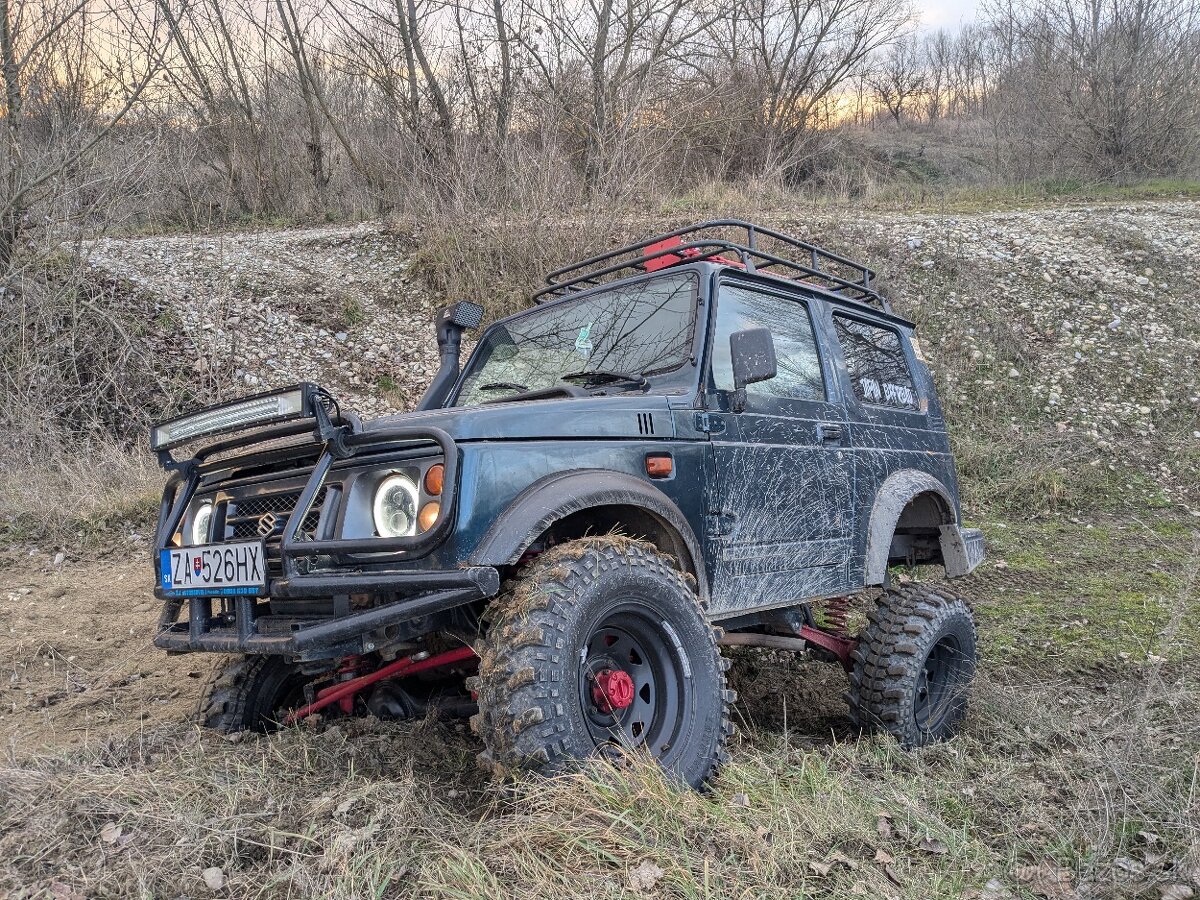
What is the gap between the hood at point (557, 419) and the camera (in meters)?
2.61

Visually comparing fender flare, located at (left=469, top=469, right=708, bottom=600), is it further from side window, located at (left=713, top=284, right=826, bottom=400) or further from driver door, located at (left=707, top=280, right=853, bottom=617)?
side window, located at (left=713, top=284, right=826, bottom=400)

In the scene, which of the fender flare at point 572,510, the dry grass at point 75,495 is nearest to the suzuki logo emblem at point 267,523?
the fender flare at point 572,510

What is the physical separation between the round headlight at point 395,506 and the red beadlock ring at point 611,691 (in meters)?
0.75

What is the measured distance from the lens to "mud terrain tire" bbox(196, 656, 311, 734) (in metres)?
3.30

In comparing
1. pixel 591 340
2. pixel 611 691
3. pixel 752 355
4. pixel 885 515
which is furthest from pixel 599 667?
pixel 885 515

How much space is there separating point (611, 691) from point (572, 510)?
0.57 meters

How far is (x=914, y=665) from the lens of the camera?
12.5 feet

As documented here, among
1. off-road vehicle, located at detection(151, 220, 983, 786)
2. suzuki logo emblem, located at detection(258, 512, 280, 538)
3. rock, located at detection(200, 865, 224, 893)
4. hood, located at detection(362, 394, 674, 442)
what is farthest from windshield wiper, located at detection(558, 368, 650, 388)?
rock, located at detection(200, 865, 224, 893)

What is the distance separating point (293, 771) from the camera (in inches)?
105

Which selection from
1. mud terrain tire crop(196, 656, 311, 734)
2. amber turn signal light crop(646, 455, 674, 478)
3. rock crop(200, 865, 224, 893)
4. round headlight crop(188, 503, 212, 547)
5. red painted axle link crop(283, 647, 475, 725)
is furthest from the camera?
mud terrain tire crop(196, 656, 311, 734)

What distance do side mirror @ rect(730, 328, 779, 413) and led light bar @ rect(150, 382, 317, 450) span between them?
1512 millimetres

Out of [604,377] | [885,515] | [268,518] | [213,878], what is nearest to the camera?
[213,878]

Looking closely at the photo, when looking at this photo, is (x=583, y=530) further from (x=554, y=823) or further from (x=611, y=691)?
(x=554, y=823)

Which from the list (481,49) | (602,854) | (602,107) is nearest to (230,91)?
(481,49)
